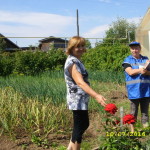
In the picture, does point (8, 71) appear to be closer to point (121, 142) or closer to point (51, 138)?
point (51, 138)

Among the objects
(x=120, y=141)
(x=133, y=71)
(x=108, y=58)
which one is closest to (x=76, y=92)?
(x=120, y=141)

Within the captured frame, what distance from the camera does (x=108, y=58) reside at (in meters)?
9.70

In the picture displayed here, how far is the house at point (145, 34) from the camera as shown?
7.61 meters

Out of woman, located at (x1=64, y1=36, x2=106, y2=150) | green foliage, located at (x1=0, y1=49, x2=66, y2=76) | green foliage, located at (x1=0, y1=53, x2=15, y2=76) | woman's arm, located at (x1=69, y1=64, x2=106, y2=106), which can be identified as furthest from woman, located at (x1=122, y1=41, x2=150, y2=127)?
green foliage, located at (x1=0, y1=53, x2=15, y2=76)

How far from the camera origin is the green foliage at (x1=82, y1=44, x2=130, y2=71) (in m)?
9.12

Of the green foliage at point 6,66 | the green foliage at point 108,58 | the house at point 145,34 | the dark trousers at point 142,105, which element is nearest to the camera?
the dark trousers at point 142,105

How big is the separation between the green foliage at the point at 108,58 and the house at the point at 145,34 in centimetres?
85

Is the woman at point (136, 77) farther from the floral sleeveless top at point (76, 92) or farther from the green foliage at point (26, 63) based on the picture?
the green foliage at point (26, 63)

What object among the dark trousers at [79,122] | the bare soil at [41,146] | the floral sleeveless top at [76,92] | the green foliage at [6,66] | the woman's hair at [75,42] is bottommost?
the bare soil at [41,146]

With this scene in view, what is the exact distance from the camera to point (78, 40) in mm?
2572

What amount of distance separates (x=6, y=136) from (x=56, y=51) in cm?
952

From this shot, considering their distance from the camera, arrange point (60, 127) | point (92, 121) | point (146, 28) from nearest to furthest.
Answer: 1. point (60, 127)
2. point (92, 121)
3. point (146, 28)

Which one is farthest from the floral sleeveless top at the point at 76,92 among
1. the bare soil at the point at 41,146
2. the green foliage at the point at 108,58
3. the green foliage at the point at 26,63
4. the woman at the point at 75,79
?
the green foliage at the point at 26,63

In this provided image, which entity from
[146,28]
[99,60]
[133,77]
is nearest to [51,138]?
[133,77]
